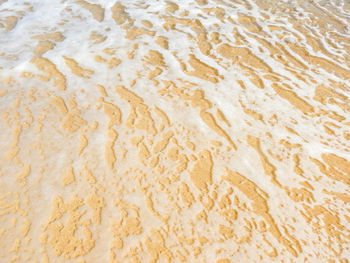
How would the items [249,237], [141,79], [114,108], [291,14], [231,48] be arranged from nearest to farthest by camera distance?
1. [249,237]
2. [114,108]
3. [141,79]
4. [231,48]
5. [291,14]

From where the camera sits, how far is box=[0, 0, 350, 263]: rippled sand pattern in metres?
1.79

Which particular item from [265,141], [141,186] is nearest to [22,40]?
[141,186]

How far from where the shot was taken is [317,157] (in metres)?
2.36

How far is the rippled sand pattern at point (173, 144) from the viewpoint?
1791 mm

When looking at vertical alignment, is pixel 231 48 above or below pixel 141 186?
above

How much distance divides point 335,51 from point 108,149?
333cm

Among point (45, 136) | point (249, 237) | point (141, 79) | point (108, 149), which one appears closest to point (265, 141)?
point (249, 237)

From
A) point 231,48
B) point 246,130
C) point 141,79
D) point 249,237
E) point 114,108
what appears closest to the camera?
point 249,237

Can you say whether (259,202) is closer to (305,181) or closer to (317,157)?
(305,181)

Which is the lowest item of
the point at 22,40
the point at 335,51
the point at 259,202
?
→ the point at 22,40

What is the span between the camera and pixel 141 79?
3223 millimetres

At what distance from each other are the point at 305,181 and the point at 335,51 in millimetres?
2579

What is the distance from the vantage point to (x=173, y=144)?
2.44m

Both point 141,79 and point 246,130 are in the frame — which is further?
point 141,79
